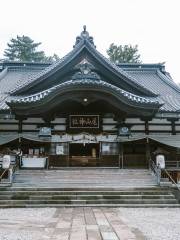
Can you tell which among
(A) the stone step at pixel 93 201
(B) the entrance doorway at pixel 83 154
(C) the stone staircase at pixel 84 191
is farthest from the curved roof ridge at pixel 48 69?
(A) the stone step at pixel 93 201

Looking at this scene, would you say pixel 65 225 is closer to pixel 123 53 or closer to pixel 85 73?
pixel 85 73

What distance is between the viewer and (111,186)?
15.6 m

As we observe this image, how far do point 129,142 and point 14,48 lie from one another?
4634 cm

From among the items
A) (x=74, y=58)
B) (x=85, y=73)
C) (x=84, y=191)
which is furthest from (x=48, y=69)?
(x=84, y=191)

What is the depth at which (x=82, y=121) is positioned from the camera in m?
20.3

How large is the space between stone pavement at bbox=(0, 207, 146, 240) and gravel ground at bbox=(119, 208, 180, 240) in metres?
0.28

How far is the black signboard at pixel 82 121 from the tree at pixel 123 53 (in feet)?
116

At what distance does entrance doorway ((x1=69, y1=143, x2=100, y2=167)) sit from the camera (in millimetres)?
20281

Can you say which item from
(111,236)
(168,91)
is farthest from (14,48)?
(111,236)

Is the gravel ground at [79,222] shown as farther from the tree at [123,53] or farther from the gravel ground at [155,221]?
the tree at [123,53]

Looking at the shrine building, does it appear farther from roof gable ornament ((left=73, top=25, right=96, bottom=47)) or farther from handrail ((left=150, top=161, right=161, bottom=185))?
handrail ((left=150, top=161, right=161, bottom=185))

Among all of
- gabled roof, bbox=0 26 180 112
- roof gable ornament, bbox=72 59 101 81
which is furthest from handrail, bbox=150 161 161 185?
roof gable ornament, bbox=72 59 101 81

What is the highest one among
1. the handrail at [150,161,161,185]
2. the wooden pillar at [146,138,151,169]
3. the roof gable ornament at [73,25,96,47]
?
the roof gable ornament at [73,25,96,47]

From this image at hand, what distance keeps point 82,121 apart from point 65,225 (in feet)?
36.6
